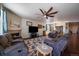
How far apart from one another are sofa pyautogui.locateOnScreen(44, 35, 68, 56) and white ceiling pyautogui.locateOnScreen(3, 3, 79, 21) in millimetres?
382

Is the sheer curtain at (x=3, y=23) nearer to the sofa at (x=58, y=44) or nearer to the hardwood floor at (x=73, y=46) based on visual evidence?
the sofa at (x=58, y=44)

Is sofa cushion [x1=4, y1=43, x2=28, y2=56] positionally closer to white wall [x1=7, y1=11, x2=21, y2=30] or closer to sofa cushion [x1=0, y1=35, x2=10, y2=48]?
sofa cushion [x1=0, y1=35, x2=10, y2=48]

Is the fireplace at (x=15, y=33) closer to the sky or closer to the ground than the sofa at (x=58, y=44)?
closer to the sky

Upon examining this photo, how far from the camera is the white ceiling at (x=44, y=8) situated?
1.80 m

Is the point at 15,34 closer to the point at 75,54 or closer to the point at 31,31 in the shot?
the point at 31,31

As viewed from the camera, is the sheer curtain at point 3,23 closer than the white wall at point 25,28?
Yes

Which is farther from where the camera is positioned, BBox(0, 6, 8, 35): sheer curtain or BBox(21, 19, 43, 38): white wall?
BBox(21, 19, 43, 38): white wall

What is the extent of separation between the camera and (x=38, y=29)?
6.47 feet

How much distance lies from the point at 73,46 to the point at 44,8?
886 mm

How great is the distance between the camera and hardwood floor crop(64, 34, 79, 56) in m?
1.83

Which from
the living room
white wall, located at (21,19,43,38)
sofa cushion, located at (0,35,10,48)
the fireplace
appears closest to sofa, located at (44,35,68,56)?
the living room

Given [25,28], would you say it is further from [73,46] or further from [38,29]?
[73,46]

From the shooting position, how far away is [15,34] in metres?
1.89

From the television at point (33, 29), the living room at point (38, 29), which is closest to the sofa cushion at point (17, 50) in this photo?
the living room at point (38, 29)
